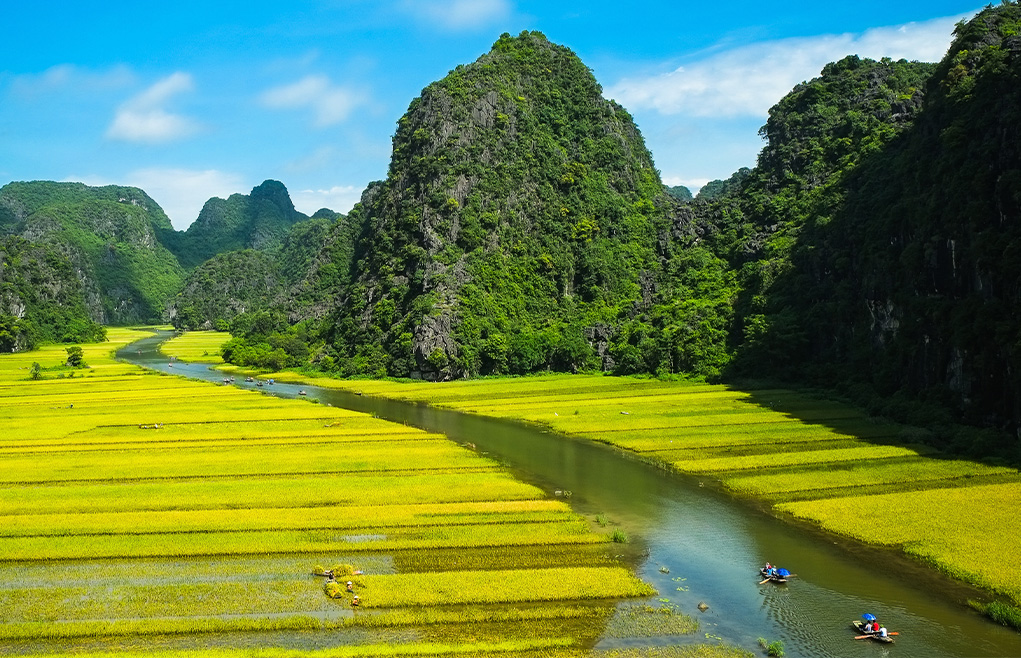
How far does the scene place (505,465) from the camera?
2025 inches

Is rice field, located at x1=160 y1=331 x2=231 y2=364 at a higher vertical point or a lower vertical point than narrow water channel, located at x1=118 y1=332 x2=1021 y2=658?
higher

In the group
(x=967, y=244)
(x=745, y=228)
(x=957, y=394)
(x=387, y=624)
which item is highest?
(x=745, y=228)

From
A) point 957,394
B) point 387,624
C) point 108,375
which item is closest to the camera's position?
point 387,624

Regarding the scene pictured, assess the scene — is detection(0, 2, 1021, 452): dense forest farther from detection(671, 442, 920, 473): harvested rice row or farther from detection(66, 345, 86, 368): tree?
detection(66, 345, 86, 368): tree

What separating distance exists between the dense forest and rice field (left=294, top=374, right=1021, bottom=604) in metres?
7.30

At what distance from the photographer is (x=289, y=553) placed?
32938 millimetres

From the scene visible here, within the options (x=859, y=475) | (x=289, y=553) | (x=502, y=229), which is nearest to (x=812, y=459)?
(x=859, y=475)

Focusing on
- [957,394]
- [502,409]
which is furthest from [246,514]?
[957,394]

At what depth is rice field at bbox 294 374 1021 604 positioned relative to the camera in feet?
111

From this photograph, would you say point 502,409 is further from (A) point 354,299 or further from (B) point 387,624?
(A) point 354,299

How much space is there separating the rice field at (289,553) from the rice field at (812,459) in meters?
12.5

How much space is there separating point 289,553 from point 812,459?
112 ft

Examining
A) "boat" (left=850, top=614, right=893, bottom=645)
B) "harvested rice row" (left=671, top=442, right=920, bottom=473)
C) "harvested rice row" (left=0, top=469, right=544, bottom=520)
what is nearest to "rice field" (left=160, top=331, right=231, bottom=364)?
"harvested rice row" (left=0, top=469, right=544, bottom=520)

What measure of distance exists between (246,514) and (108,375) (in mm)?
88105
